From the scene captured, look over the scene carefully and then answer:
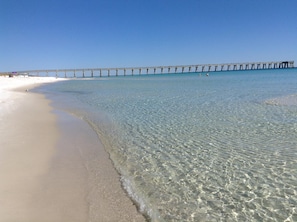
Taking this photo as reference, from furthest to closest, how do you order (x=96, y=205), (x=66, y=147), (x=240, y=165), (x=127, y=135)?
(x=127, y=135) < (x=66, y=147) < (x=240, y=165) < (x=96, y=205)

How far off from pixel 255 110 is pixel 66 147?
30.1ft

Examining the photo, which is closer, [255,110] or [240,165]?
[240,165]

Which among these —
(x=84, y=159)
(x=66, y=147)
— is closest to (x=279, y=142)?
(x=84, y=159)

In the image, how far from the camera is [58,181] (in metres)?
4.83

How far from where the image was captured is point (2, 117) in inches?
438

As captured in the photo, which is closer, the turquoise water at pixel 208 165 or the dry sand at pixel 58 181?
the dry sand at pixel 58 181

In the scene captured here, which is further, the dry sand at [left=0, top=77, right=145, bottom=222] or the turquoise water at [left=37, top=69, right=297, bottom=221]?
the turquoise water at [left=37, top=69, right=297, bottom=221]

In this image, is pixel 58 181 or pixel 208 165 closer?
pixel 58 181

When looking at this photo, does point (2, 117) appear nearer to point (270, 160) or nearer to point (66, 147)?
point (66, 147)

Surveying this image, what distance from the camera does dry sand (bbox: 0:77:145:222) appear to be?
377 centimetres

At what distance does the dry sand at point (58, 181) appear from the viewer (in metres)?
3.77

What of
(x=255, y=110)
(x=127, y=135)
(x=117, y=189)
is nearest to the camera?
(x=117, y=189)

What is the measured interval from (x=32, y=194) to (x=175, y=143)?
13.7 ft

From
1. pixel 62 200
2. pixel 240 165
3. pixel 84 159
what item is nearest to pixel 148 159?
pixel 84 159
